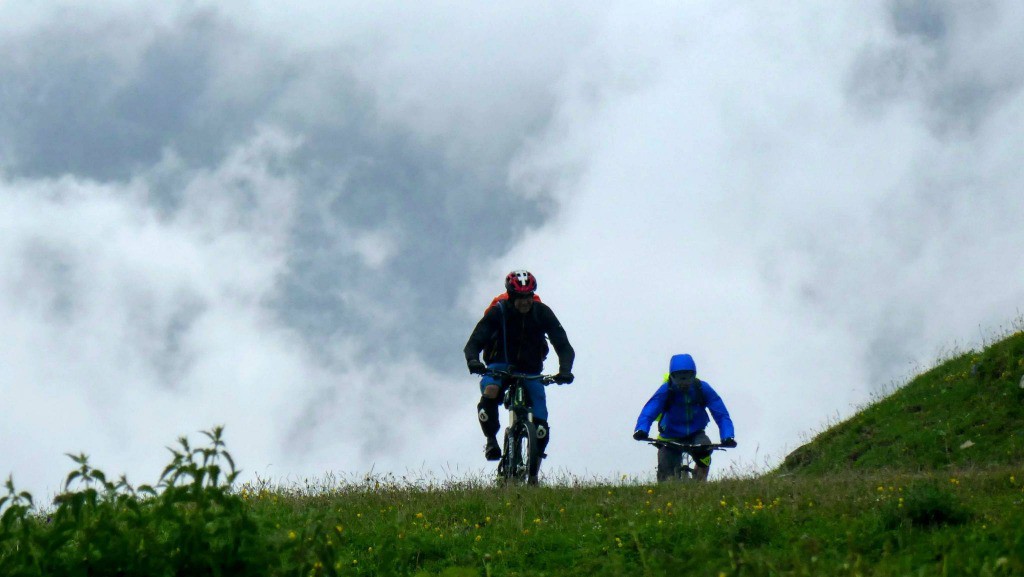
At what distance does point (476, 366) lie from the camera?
42.5ft

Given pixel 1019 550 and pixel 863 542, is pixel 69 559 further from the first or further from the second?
pixel 863 542

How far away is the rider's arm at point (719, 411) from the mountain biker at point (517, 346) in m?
2.15

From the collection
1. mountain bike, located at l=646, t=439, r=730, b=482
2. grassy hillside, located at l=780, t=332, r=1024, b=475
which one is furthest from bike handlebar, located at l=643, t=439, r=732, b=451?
grassy hillside, located at l=780, t=332, r=1024, b=475

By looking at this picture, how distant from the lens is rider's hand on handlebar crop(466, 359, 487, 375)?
13.0m

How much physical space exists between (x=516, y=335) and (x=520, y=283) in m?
0.62

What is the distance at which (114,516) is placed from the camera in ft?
15.6

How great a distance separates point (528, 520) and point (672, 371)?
560cm

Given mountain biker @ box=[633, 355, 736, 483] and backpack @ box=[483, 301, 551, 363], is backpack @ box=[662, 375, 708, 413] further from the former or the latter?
backpack @ box=[483, 301, 551, 363]

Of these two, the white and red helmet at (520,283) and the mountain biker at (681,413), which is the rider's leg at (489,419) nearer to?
the white and red helmet at (520,283)

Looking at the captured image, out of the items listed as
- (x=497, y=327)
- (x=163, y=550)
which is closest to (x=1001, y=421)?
(x=497, y=327)

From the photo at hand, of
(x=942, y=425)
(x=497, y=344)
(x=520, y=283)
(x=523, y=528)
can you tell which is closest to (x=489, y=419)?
(x=497, y=344)

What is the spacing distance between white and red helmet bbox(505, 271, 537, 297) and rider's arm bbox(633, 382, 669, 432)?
254cm

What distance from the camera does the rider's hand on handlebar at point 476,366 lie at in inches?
511

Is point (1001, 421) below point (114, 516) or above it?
above
